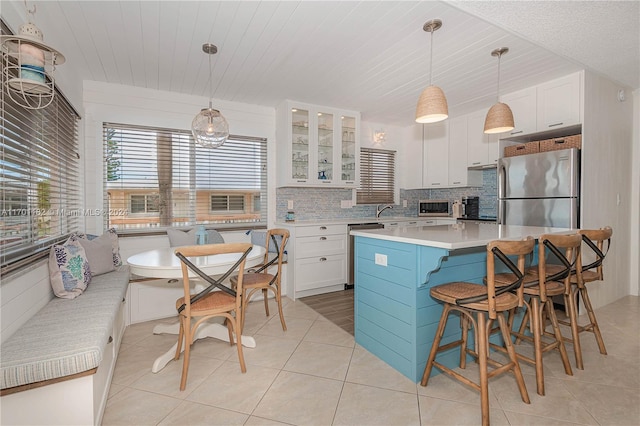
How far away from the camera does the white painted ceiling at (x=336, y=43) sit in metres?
2.06

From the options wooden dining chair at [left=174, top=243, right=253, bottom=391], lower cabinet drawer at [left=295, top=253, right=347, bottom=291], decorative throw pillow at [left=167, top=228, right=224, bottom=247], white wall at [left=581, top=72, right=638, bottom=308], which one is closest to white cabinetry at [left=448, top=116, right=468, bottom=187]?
white wall at [left=581, top=72, right=638, bottom=308]

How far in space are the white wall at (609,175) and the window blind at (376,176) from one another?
8.58ft

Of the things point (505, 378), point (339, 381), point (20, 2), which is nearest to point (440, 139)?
point (505, 378)

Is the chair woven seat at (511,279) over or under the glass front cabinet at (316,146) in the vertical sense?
under

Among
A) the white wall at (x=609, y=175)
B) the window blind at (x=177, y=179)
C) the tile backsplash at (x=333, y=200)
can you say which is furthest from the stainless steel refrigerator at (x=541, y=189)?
the window blind at (x=177, y=179)

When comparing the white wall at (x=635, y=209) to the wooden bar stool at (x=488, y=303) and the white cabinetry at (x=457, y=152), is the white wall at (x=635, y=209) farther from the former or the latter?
the wooden bar stool at (x=488, y=303)

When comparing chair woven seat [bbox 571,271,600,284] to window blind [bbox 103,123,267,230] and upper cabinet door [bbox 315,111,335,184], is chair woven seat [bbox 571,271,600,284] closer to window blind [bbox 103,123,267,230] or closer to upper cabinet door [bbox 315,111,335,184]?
upper cabinet door [bbox 315,111,335,184]

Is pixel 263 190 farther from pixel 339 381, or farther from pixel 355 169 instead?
pixel 339 381

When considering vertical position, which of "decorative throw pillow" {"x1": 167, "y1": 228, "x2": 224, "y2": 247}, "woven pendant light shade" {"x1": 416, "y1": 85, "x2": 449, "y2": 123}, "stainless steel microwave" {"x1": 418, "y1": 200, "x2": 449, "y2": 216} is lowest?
"decorative throw pillow" {"x1": 167, "y1": 228, "x2": 224, "y2": 247}

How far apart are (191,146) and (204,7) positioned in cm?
192

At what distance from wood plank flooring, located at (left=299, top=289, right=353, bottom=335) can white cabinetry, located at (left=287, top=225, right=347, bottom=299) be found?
0.13 m

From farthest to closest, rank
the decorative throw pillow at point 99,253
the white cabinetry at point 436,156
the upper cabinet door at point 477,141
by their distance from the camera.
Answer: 1. the white cabinetry at point 436,156
2. the upper cabinet door at point 477,141
3. the decorative throw pillow at point 99,253

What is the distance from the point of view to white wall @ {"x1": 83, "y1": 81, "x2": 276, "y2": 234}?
3160 millimetres

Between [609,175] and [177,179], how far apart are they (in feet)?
16.1
